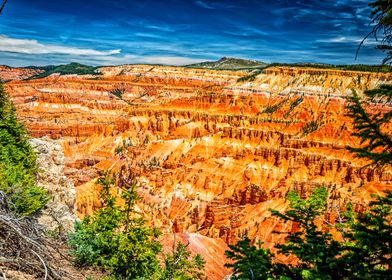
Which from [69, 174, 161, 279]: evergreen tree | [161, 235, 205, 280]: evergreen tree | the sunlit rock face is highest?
[69, 174, 161, 279]: evergreen tree

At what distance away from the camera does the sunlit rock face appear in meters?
52.7

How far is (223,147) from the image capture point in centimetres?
7819

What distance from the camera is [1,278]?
5.20m

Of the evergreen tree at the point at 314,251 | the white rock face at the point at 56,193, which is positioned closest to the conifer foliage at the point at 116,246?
the white rock face at the point at 56,193

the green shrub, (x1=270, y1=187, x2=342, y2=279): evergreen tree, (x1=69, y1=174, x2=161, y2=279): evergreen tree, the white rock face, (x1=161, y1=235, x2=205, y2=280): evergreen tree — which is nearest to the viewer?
(x1=270, y1=187, x2=342, y2=279): evergreen tree

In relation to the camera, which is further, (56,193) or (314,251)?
(56,193)

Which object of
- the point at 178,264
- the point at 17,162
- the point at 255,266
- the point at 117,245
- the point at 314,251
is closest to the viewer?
the point at 314,251

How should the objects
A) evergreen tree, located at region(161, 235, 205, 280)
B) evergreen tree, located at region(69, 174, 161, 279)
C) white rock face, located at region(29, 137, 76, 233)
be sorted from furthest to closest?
white rock face, located at region(29, 137, 76, 233), evergreen tree, located at region(161, 235, 205, 280), evergreen tree, located at region(69, 174, 161, 279)

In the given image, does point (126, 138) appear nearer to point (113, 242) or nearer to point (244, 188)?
point (244, 188)

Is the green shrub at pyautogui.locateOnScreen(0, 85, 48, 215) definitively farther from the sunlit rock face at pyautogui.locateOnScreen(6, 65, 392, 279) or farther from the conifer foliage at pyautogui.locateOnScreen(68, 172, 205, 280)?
the sunlit rock face at pyautogui.locateOnScreen(6, 65, 392, 279)

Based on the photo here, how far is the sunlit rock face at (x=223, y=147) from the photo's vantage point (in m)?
52.7

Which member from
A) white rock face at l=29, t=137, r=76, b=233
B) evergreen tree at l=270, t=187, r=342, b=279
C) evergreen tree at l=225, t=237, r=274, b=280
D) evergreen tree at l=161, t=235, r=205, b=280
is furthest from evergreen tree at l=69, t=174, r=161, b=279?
evergreen tree at l=270, t=187, r=342, b=279

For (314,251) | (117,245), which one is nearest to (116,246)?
(117,245)

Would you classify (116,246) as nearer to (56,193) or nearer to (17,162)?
(17,162)
